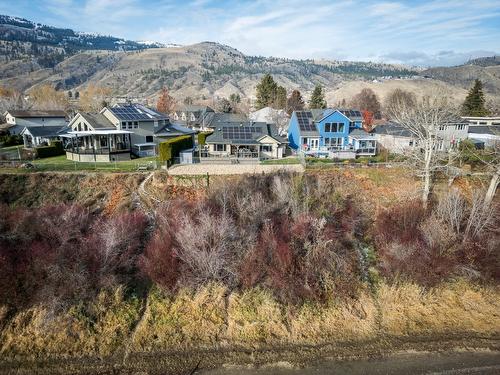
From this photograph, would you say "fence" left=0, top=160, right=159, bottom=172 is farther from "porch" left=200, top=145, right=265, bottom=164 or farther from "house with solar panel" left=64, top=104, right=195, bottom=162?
"porch" left=200, top=145, right=265, bottom=164

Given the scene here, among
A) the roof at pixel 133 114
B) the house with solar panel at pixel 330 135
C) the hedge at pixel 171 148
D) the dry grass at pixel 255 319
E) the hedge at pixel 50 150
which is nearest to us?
the dry grass at pixel 255 319

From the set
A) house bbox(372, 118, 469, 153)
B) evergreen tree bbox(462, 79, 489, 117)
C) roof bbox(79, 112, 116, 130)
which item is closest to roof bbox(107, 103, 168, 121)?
roof bbox(79, 112, 116, 130)

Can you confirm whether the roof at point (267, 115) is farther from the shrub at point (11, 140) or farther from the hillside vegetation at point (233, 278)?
the hillside vegetation at point (233, 278)

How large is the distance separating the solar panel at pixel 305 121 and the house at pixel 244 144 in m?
4.28

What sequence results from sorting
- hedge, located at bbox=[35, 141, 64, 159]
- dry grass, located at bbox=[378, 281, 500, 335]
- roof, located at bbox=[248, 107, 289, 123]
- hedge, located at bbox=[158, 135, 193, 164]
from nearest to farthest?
dry grass, located at bbox=[378, 281, 500, 335] < hedge, located at bbox=[158, 135, 193, 164] < hedge, located at bbox=[35, 141, 64, 159] < roof, located at bbox=[248, 107, 289, 123]

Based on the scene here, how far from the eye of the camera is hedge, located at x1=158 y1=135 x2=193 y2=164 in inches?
1207

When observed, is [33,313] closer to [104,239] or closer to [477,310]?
[104,239]

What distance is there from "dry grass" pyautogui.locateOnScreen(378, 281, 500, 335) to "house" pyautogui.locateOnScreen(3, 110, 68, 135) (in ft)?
172

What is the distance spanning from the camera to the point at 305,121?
41438mm

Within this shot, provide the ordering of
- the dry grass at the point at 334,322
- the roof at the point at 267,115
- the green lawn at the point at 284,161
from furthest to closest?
the roof at the point at 267,115 < the green lawn at the point at 284,161 < the dry grass at the point at 334,322

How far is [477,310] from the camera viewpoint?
18.0 m

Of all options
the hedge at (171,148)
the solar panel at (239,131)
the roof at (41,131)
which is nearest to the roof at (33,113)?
the roof at (41,131)

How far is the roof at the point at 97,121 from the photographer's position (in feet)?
119

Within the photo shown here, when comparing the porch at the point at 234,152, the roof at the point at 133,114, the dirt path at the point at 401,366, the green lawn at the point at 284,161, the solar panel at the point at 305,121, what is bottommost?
the dirt path at the point at 401,366
